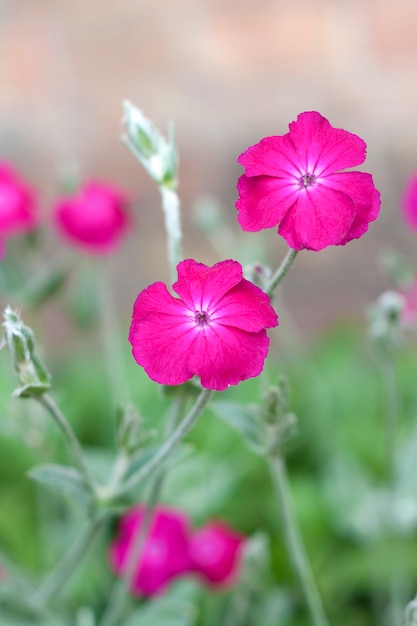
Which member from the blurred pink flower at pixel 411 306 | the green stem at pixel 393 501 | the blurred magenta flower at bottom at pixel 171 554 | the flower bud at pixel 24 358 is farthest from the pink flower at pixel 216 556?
the flower bud at pixel 24 358

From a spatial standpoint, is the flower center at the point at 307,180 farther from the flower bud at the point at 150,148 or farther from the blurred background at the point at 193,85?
the blurred background at the point at 193,85

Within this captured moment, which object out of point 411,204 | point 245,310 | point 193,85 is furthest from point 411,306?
point 193,85

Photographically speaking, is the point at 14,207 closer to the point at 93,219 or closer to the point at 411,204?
the point at 93,219

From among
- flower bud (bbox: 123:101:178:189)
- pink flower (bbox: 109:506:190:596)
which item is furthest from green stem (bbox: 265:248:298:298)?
pink flower (bbox: 109:506:190:596)

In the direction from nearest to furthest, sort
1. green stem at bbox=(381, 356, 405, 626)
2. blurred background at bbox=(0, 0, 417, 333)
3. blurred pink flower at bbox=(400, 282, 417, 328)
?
green stem at bbox=(381, 356, 405, 626)
blurred pink flower at bbox=(400, 282, 417, 328)
blurred background at bbox=(0, 0, 417, 333)

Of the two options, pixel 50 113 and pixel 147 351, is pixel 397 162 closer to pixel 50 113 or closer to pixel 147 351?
pixel 50 113

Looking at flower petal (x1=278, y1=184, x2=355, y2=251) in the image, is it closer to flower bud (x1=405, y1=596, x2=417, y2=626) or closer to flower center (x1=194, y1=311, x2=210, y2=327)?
flower center (x1=194, y1=311, x2=210, y2=327)
